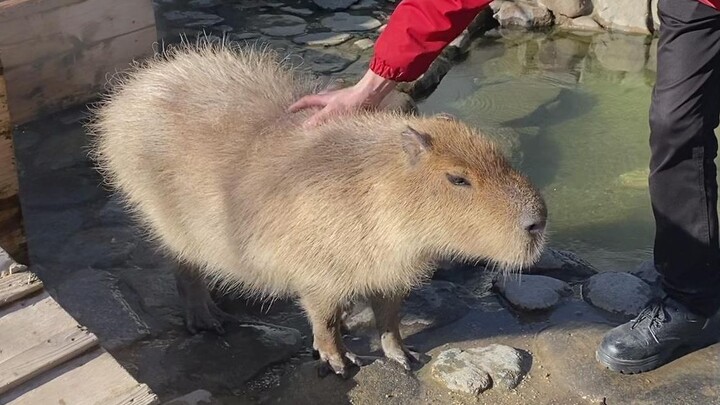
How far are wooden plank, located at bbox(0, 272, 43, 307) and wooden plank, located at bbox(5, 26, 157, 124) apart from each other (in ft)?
6.88

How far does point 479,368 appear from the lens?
3.02 meters

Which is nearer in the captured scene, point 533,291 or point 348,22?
point 533,291

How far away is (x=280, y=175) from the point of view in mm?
2844

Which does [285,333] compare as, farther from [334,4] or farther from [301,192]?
[334,4]

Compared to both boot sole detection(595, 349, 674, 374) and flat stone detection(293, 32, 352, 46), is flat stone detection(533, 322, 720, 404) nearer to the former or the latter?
boot sole detection(595, 349, 674, 374)

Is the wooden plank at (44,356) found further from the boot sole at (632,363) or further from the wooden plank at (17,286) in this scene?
the boot sole at (632,363)

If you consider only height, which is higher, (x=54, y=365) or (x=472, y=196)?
(x=472, y=196)

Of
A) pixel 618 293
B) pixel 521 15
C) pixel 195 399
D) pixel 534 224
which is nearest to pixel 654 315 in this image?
pixel 618 293

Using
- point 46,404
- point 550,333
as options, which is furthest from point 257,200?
point 550,333

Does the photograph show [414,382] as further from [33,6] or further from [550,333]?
[33,6]

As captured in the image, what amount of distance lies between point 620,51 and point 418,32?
418cm

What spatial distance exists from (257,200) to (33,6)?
7.07 feet

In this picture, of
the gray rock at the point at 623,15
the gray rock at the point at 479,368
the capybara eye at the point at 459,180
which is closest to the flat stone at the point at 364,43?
the gray rock at the point at 623,15

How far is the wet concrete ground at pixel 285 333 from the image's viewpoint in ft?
9.74
